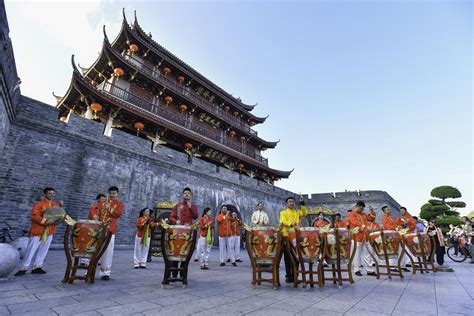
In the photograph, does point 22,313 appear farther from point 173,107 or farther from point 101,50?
point 173,107

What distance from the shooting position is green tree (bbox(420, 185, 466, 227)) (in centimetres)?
2191

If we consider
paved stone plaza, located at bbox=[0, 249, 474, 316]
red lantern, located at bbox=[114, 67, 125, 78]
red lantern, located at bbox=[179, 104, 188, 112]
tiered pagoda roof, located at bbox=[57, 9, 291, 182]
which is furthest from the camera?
red lantern, located at bbox=[179, 104, 188, 112]

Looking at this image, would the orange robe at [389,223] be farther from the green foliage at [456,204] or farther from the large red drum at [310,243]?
the green foliage at [456,204]

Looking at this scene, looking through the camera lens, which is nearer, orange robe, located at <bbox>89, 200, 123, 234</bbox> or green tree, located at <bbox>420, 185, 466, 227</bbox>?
orange robe, located at <bbox>89, 200, 123, 234</bbox>

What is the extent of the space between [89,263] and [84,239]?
350 mm

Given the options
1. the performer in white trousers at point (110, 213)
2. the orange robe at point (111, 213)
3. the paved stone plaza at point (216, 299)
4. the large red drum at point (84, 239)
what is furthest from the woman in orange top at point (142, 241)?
the large red drum at point (84, 239)

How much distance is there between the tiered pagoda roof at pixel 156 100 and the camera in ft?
37.6

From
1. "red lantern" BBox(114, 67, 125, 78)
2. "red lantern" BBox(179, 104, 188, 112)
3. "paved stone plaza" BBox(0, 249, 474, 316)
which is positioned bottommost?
"paved stone plaza" BBox(0, 249, 474, 316)

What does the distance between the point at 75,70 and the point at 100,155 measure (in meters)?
3.47

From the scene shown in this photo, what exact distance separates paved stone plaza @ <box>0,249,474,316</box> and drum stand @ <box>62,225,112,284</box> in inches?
4.7

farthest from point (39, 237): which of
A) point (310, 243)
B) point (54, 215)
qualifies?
point (310, 243)

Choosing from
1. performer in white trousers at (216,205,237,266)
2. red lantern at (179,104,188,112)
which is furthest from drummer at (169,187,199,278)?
red lantern at (179,104,188,112)

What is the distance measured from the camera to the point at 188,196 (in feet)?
13.4

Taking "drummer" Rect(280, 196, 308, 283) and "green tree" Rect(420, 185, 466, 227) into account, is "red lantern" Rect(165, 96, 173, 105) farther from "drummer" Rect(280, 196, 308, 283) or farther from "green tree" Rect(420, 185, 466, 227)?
"green tree" Rect(420, 185, 466, 227)
